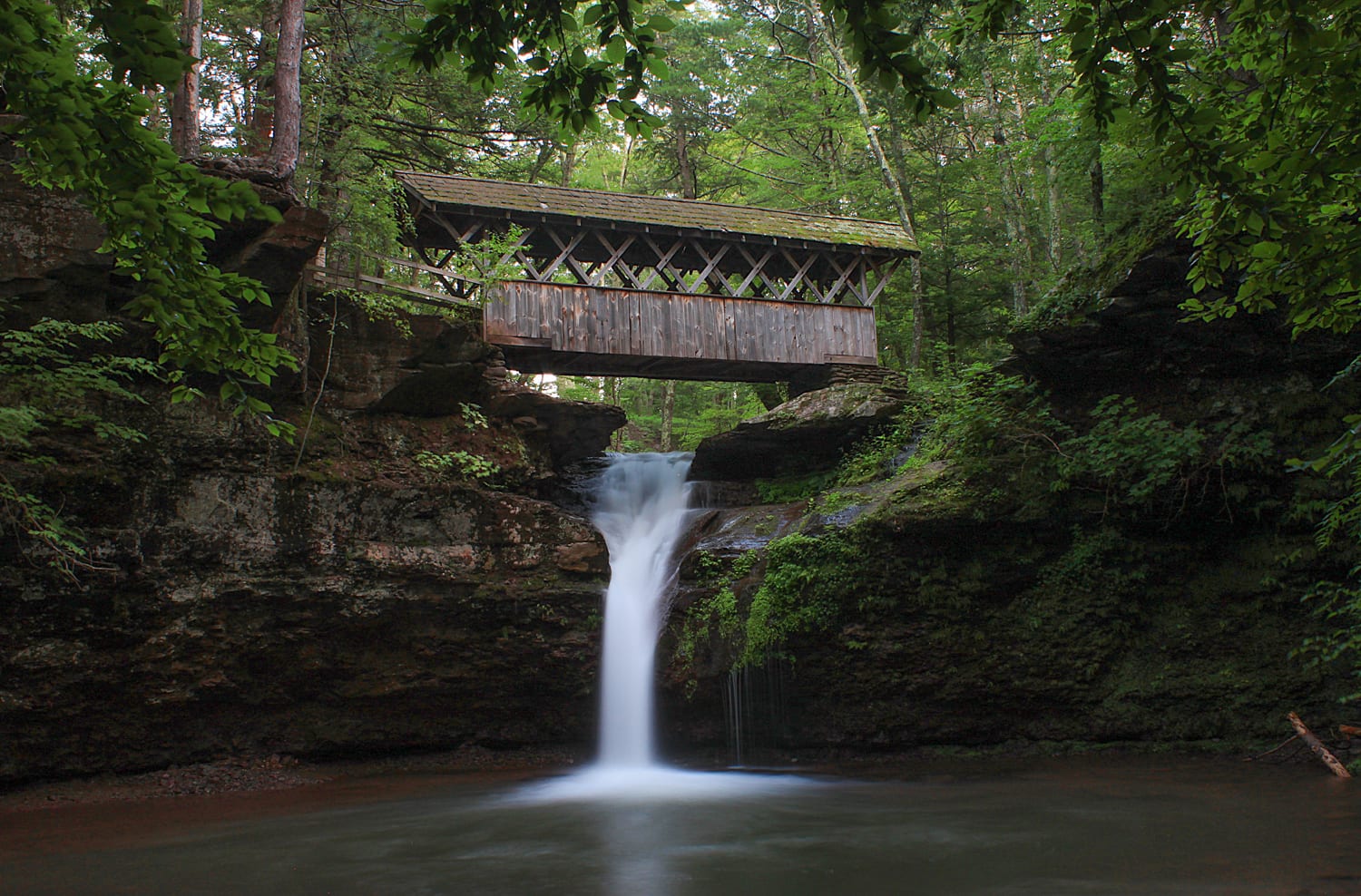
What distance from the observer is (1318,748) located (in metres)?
7.94

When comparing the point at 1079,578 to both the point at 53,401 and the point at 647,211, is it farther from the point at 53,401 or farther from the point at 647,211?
the point at 53,401

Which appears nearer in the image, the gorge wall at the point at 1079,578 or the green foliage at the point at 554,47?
the green foliage at the point at 554,47

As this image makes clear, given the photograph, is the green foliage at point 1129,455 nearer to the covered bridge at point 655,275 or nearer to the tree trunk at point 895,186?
the covered bridge at point 655,275

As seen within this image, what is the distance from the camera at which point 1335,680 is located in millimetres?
8836

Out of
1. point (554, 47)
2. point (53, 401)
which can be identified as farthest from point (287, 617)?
point (554, 47)

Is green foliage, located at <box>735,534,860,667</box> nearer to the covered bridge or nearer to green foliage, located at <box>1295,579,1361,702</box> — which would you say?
green foliage, located at <box>1295,579,1361,702</box>

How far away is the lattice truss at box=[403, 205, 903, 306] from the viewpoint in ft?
49.6

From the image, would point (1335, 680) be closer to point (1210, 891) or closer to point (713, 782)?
point (1210, 891)

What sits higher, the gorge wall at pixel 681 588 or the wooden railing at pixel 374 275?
the wooden railing at pixel 374 275

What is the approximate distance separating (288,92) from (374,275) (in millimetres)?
2609

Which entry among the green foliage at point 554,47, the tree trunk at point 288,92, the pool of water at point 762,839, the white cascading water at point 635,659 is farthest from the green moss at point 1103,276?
the tree trunk at point 288,92

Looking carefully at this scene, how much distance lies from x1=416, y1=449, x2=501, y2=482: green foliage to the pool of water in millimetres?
3902

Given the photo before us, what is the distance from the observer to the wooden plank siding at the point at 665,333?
49.8 ft

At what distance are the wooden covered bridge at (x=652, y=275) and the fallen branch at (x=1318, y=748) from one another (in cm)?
1029
